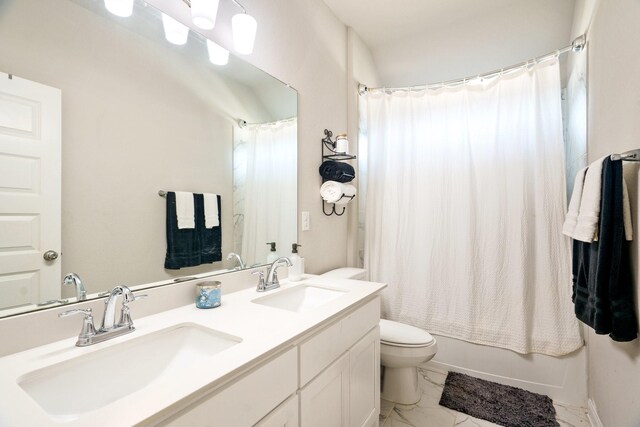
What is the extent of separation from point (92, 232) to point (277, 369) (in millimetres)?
733

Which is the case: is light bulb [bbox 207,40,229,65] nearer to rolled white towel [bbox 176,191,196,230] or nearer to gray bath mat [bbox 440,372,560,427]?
rolled white towel [bbox 176,191,196,230]

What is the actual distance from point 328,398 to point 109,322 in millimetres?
783

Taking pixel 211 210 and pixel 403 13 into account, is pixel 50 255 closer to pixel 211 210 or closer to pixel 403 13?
pixel 211 210

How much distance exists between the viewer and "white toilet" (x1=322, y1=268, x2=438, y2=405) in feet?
5.70

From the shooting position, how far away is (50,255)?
0.86 metres

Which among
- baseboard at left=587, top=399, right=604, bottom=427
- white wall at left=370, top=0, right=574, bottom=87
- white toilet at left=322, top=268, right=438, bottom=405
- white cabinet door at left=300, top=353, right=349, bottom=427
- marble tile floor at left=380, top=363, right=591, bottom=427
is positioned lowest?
Answer: marble tile floor at left=380, top=363, right=591, bottom=427

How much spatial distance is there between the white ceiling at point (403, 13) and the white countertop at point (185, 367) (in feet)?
6.52

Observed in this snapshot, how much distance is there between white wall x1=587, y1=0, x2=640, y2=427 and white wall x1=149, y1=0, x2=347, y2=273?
146 cm

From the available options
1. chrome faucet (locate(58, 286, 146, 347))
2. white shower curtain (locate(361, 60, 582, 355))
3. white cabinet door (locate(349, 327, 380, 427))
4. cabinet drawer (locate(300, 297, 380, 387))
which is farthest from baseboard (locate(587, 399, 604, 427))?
chrome faucet (locate(58, 286, 146, 347))

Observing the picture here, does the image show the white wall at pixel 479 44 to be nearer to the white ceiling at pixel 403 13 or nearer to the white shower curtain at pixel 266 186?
the white ceiling at pixel 403 13

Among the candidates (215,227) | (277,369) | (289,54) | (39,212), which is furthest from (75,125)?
(289,54)

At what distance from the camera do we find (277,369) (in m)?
0.84

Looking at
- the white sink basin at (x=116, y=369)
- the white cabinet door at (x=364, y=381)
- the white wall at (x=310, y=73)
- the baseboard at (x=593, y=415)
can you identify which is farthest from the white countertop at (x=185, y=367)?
the baseboard at (x=593, y=415)

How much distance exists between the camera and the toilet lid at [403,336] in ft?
5.75
